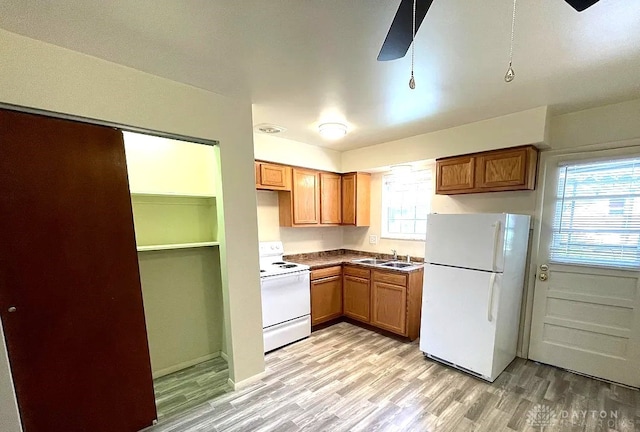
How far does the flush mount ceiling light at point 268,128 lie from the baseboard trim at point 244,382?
2.54 metres

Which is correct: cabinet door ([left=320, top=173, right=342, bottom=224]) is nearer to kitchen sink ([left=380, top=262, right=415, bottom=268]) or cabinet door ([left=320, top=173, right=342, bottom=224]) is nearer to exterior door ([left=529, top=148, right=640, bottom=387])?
kitchen sink ([left=380, top=262, right=415, bottom=268])

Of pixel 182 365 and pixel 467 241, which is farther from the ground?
pixel 467 241

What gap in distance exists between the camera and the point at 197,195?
8.02 feet

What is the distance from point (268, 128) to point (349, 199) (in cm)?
173

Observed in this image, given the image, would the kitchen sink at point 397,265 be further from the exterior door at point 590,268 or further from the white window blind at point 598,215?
the white window blind at point 598,215

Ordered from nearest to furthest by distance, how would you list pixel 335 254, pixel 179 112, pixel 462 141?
pixel 179 112 → pixel 462 141 → pixel 335 254

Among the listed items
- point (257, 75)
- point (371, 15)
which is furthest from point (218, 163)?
point (371, 15)

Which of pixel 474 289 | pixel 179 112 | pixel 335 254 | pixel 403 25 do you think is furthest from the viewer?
pixel 335 254

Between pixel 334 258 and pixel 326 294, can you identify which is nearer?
pixel 326 294

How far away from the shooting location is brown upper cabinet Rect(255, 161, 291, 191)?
311cm

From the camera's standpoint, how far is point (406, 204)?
3816mm

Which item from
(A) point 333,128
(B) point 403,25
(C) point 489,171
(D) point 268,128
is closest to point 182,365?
(D) point 268,128

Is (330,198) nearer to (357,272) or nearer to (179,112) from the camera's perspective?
(357,272)

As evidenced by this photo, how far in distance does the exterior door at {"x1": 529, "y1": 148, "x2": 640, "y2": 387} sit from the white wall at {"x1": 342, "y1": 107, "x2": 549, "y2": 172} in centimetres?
50
